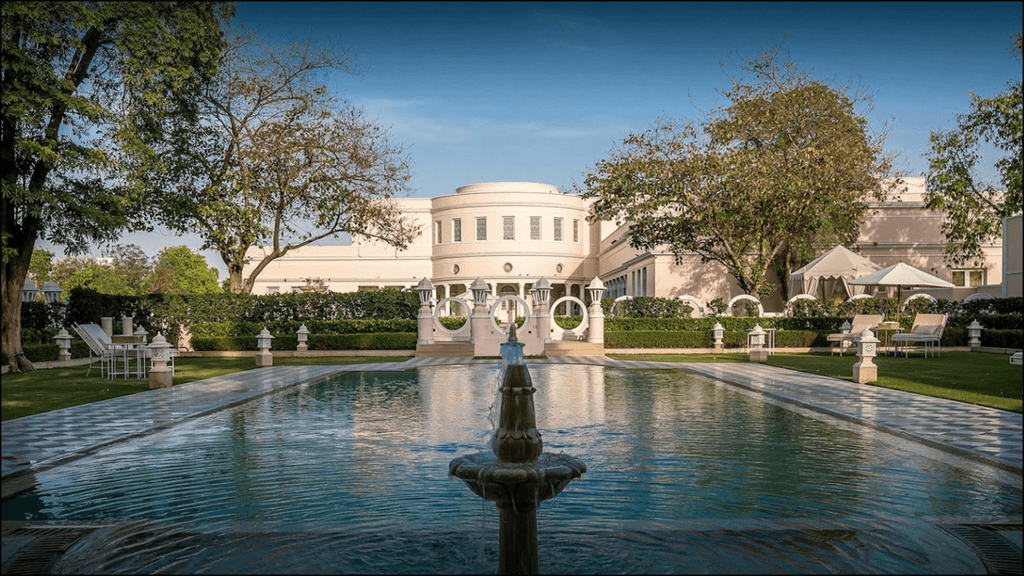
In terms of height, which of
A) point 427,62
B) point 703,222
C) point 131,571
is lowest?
point 131,571

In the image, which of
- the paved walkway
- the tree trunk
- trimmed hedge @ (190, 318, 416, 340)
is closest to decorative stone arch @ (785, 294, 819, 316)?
the paved walkway

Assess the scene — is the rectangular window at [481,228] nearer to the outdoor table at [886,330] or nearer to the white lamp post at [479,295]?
the white lamp post at [479,295]

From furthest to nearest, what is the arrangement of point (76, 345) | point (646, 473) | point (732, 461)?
point (76, 345)
point (732, 461)
point (646, 473)

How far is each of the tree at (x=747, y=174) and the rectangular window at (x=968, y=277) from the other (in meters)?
10.3

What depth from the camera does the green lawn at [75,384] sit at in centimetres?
1087

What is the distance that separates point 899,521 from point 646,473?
6.62ft

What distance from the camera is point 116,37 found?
16.8 m

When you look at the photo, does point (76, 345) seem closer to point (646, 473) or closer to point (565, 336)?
point (565, 336)

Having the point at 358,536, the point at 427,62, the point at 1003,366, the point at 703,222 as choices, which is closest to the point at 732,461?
the point at 358,536

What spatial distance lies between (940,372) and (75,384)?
16.2m

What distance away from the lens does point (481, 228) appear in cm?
Result: 5728

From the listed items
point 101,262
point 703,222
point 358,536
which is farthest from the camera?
point 101,262

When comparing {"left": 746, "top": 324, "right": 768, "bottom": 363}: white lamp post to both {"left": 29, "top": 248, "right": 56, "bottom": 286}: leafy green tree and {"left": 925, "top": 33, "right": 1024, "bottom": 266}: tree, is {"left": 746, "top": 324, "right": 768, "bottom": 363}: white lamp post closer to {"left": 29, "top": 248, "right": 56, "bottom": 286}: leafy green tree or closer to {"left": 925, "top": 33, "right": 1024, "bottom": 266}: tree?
{"left": 925, "top": 33, "right": 1024, "bottom": 266}: tree

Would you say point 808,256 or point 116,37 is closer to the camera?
point 116,37
